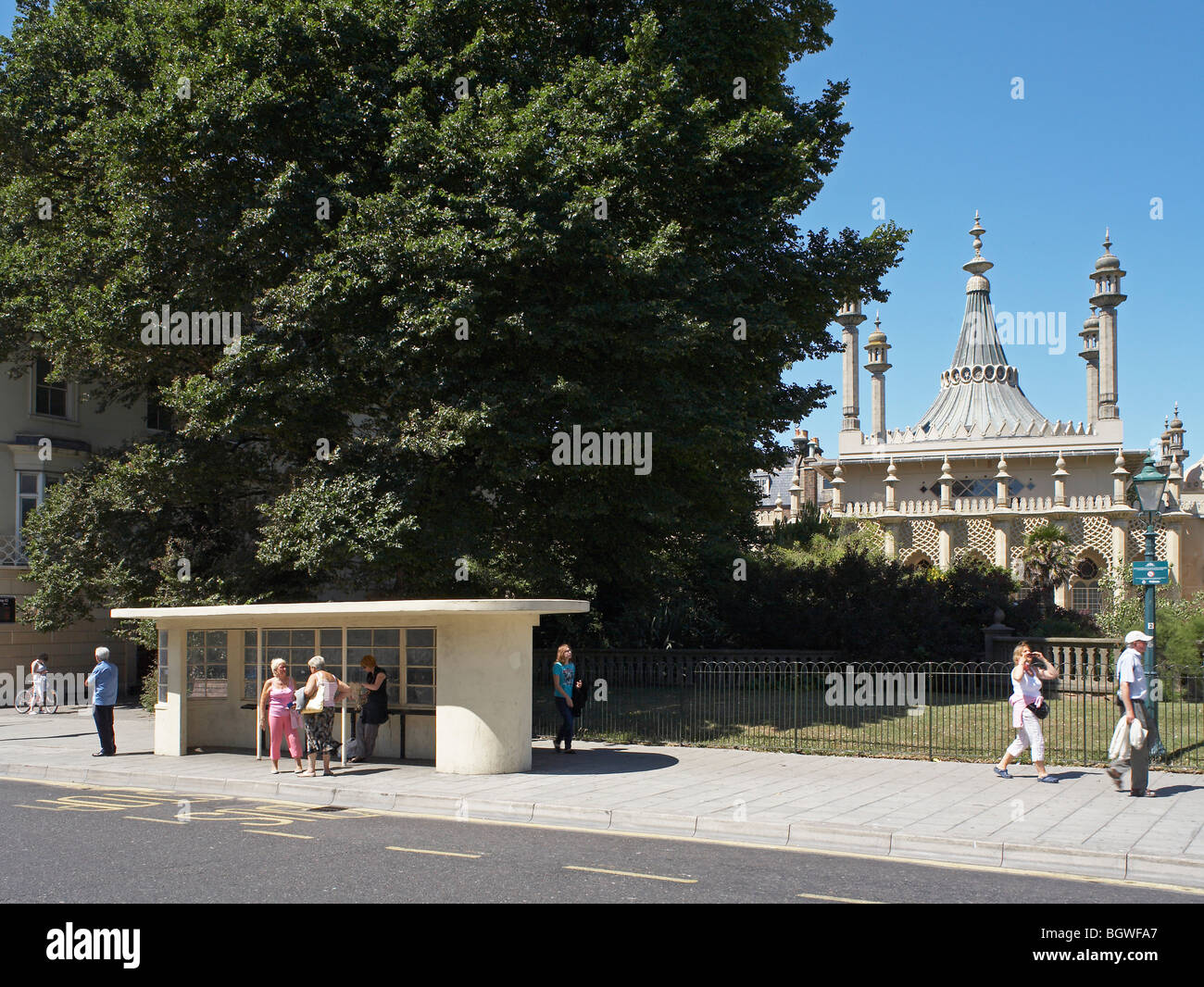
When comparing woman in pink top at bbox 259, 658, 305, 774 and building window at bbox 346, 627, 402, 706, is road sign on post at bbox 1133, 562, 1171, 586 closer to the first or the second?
building window at bbox 346, 627, 402, 706

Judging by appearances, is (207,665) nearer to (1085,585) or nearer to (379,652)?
(379,652)

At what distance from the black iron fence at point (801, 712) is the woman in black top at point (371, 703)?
13.1ft

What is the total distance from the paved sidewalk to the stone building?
36.4m

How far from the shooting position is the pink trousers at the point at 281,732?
1452 cm

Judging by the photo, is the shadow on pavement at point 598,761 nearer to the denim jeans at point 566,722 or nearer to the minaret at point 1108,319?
the denim jeans at point 566,722

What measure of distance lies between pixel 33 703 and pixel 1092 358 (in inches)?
2426

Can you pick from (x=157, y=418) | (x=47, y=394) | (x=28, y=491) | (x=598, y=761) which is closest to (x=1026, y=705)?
(x=598, y=761)

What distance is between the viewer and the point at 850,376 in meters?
67.8

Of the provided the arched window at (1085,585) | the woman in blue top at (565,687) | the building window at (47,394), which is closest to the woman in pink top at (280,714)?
the woman in blue top at (565,687)

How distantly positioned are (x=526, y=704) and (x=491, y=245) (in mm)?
7736

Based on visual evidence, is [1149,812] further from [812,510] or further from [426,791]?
[812,510]

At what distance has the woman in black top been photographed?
15.1 metres
